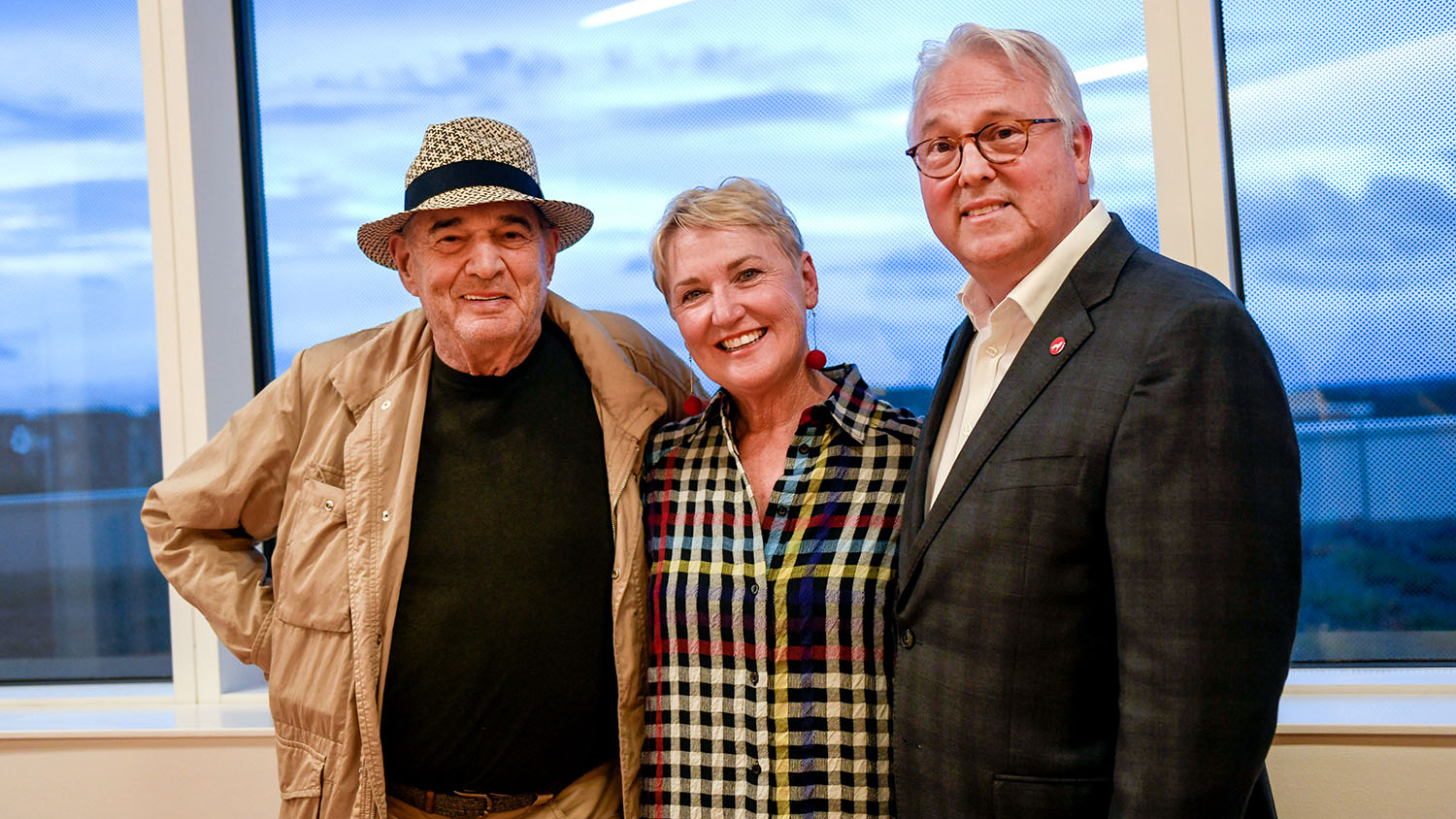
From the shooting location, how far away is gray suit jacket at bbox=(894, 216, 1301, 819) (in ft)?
3.77

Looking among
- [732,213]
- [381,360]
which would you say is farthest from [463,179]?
[732,213]

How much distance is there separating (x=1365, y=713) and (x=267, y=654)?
2.32 metres

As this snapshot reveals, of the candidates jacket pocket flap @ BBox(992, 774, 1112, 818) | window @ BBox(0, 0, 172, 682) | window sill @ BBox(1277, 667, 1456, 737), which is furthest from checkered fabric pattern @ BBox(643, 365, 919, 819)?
window @ BBox(0, 0, 172, 682)

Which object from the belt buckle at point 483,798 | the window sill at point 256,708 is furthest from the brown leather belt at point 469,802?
the window sill at point 256,708

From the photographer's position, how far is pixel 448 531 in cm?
192

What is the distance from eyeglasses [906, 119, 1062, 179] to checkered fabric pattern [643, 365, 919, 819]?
477 mm

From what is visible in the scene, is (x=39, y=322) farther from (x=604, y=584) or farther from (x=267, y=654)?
(x=604, y=584)

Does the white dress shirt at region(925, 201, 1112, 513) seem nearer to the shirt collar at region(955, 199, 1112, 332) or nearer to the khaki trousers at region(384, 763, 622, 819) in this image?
the shirt collar at region(955, 199, 1112, 332)

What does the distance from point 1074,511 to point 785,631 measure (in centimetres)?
56

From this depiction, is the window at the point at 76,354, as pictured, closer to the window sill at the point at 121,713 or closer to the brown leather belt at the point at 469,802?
the window sill at the point at 121,713

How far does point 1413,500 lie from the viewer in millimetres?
2320

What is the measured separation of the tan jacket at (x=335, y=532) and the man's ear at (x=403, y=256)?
0.24 feet

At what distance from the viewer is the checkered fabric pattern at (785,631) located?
161 centimetres

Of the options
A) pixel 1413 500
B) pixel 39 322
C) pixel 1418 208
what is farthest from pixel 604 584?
pixel 39 322
